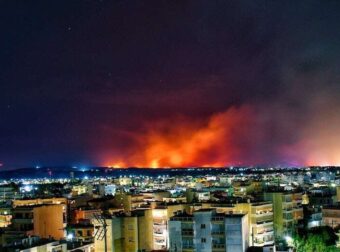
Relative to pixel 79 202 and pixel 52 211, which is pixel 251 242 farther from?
pixel 79 202

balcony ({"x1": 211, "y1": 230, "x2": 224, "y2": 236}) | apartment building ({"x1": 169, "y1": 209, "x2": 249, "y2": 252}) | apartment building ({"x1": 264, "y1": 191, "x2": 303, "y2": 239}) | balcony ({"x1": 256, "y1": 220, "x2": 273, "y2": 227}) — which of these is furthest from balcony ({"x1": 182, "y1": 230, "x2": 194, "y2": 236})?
apartment building ({"x1": 264, "y1": 191, "x2": 303, "y2": 239})

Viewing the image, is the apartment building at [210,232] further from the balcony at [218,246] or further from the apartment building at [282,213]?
the apartment building at [282,213]

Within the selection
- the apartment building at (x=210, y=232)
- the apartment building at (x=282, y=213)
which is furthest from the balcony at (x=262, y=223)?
the apartment building at (x=210, y=232)

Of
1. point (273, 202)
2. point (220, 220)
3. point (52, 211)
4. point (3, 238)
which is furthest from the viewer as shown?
point (273, 202)

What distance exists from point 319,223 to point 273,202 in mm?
4983

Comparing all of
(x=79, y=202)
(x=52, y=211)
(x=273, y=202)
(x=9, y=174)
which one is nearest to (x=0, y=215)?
(x=79, y=202)

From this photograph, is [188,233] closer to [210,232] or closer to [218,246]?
[210,232]

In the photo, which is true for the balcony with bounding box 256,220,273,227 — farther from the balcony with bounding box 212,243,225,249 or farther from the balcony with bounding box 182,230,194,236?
the balcony with bounding box 212,243,225,249

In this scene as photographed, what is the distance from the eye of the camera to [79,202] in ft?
122

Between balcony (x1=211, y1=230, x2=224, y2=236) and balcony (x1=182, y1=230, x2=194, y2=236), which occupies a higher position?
balcony (x1=211, y1=230, x2=224, y2=236)

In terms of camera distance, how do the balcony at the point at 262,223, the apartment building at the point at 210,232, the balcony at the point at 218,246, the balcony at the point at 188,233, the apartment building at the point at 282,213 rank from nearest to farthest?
the apartment building at the point at 210,232, the balcony at the point at 218,246, the balcony at the point at 188,233, the balcony at the point at 262,223, the apartment building at the point at 282,213

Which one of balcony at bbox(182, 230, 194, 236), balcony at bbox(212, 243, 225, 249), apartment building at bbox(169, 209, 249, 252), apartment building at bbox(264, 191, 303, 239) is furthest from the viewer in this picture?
apartment building at bbox(264, 191, 303, 239)

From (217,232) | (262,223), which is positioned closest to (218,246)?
(217,232)

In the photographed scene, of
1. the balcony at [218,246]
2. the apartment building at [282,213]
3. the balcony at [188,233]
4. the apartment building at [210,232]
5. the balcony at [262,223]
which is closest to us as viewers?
the apartment building at [210,232]
